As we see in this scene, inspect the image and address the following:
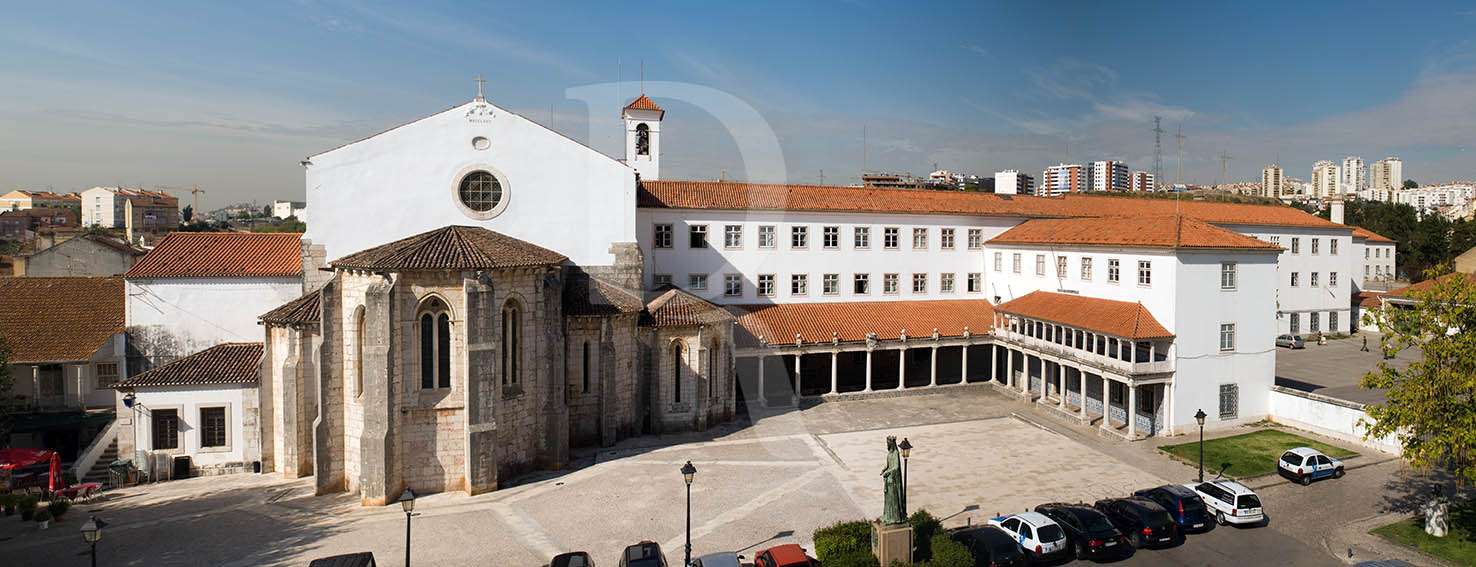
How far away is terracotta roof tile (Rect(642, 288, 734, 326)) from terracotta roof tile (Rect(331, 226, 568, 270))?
4.44m

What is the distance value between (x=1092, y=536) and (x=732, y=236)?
21533 mm

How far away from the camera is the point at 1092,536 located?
17266 millimetres

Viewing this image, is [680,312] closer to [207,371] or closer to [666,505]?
[666,505]

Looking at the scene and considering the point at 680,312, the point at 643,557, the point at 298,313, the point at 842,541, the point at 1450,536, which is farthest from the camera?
the point at 680,312

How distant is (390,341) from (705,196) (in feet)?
57.8

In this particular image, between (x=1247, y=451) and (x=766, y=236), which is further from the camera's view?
(x=766, y=236)

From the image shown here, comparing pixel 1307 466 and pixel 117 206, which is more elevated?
pixel 117 206

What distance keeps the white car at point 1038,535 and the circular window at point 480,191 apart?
19829 millimetres

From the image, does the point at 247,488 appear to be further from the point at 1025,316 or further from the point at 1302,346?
the point at 1302,346

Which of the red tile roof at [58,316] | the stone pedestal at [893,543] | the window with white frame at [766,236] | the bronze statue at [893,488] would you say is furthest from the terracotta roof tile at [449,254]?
the red tile roof at [58,316]

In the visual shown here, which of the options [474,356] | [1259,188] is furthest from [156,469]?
[1259,188]

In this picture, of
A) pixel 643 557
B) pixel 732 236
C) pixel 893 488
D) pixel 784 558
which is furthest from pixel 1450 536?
pixel 732 236

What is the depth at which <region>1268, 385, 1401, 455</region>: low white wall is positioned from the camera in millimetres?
25625

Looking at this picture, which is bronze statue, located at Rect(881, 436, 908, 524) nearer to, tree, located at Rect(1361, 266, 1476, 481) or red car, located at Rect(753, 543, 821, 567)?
red car, located at Rect(753, 543, 821, 567)
